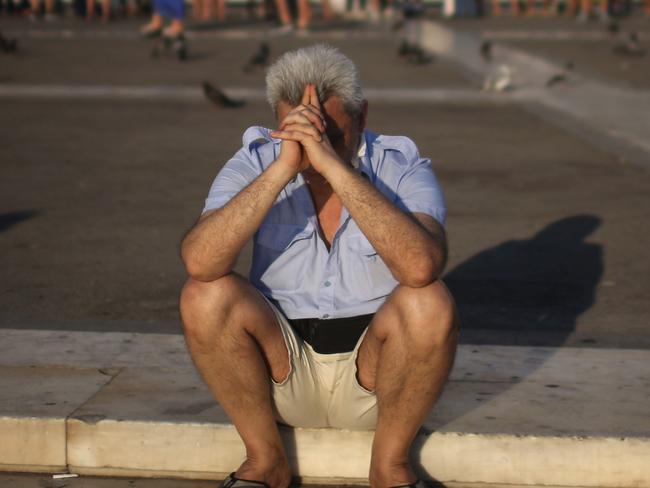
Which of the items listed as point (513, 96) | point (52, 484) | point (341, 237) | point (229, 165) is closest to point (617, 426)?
point (341, 237)

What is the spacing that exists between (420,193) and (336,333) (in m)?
0.50

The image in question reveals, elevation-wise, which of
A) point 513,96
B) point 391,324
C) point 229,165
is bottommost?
point 513,96

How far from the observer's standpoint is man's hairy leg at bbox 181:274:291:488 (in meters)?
3.66

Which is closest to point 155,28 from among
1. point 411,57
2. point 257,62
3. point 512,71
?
point 257,62

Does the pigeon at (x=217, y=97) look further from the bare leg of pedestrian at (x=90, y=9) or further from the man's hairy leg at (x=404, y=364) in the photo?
the bare leg of pedestrian at (x=90, y=9)

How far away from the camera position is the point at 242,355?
Result: 3.70 meters

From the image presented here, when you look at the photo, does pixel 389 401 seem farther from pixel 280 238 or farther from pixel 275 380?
pixel 280 238

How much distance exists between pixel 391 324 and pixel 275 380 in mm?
451

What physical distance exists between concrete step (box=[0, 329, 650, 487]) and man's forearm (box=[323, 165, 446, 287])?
678 mm

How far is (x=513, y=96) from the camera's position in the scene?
48.9 feet

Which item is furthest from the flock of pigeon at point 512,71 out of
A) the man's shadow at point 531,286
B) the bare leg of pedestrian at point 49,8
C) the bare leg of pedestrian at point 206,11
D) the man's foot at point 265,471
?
the bare leg of pedestrian at point 49,8

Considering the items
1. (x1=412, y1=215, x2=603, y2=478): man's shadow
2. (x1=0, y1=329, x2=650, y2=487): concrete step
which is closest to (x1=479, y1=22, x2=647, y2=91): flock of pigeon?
(x1=412, y1=215, x2=603, y2=478): man's shadow

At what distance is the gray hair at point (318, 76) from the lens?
3771mm

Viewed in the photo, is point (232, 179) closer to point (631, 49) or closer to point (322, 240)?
point (322, 240)
